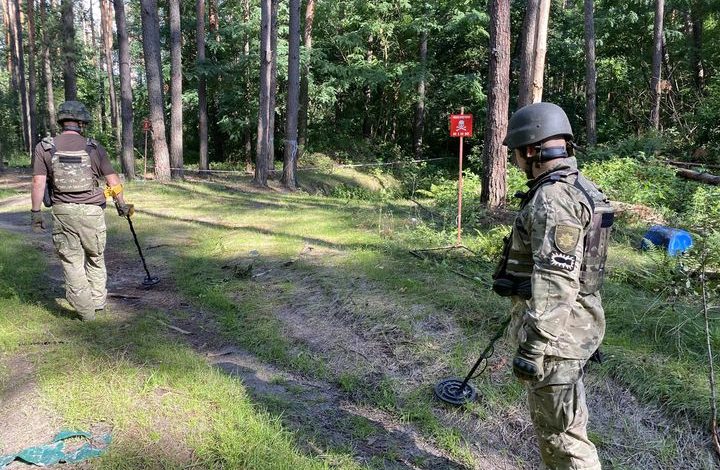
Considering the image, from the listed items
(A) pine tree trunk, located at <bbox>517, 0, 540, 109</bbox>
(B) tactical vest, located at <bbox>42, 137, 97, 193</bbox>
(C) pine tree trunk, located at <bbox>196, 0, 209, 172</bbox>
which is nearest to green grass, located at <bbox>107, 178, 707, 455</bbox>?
(B) tactical vest, located at <bbox>42, 137, 97, 193</bbox>

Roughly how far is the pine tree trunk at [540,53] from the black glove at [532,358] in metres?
11.8

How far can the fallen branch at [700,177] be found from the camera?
10.2 metres

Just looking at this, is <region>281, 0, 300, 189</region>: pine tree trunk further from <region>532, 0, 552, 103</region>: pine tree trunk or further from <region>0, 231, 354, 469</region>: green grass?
<region>0, 231, 354, 469</region>: green grass

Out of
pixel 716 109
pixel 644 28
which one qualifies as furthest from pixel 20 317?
pixel 644 28

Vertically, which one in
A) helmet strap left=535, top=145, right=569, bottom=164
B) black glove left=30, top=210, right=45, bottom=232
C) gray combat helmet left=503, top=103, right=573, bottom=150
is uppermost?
gray combat helmet left=503, top=103, right=573, bottom=150

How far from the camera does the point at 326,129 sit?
25828 millimetres

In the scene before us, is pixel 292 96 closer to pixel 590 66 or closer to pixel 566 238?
pixel 590 66

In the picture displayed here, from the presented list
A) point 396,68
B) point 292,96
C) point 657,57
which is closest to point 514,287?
point 292,96

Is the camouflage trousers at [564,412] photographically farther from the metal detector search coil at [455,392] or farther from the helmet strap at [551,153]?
the metal detector search coil at [455,392]

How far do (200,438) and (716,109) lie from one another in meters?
16.6

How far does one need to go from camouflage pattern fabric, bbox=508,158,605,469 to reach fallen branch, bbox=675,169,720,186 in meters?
9.89

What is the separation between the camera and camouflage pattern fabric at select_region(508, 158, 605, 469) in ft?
7.47

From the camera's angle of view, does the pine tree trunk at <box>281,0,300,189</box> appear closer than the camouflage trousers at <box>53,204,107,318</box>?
No

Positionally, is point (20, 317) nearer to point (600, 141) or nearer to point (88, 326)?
point (88, 326)
